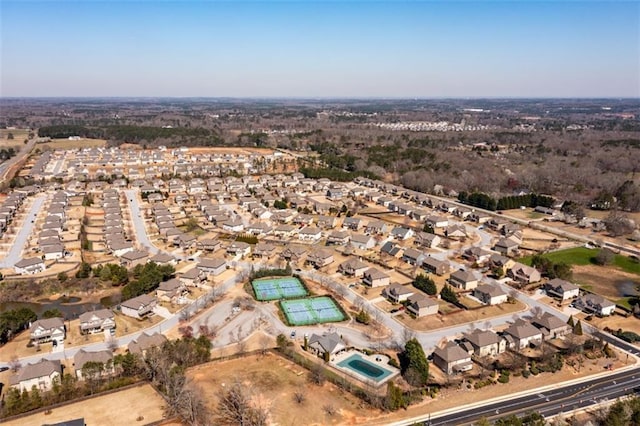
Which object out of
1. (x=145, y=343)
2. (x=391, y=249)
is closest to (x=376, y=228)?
(x=391, y=249)

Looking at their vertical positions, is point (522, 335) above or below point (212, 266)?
below

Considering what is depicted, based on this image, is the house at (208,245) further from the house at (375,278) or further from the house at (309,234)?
the house at (375,278)

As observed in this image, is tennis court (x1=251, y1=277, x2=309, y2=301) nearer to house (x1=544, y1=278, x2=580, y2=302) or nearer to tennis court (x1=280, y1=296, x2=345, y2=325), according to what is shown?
tennis court (x1=280, y1=296, x2=345, y2=325)

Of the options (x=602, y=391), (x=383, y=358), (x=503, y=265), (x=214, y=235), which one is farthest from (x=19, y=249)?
(x=602, y=391)

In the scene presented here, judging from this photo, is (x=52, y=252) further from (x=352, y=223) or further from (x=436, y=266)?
(x=436, y=266)

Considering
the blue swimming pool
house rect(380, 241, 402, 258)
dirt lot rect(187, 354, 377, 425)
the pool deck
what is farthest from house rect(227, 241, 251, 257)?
the blue swimming pool

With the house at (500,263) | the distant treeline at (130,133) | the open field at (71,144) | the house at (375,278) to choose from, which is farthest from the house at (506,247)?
the open field at (71,144)

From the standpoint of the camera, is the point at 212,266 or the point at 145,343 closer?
the point at 145,343
